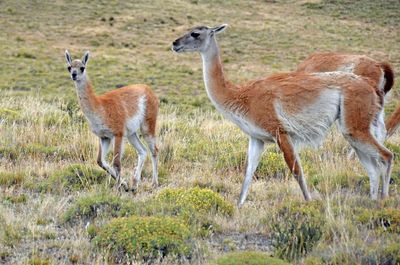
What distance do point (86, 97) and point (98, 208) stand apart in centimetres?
235

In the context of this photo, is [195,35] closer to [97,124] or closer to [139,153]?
[97,124]

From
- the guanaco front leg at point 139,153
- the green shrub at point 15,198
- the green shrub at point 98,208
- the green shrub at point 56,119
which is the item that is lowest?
the green shrub at point 56,119

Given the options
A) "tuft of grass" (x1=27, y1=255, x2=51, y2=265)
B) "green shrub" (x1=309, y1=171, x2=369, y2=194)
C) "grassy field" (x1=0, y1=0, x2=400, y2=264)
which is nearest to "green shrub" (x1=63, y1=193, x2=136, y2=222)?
"grassy field" (x1=0, y1=0, x2=400, y2=264)

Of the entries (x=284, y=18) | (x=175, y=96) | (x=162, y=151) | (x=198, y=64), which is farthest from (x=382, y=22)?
(x=162, y=151)

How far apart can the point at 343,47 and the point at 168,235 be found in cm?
3672

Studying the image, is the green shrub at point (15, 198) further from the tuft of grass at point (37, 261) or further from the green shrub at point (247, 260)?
the green shrub at point (247, 260)

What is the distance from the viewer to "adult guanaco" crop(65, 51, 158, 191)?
29.8 feet

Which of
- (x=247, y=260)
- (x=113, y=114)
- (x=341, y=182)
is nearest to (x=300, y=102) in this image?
(x=341, y=182)

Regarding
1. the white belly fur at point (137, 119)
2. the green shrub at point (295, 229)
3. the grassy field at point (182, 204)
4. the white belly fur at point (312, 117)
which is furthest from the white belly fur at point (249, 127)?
the white belly fur at point (137, 119)

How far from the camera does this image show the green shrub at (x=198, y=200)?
7.37 metres

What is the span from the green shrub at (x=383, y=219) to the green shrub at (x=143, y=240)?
1857 mm

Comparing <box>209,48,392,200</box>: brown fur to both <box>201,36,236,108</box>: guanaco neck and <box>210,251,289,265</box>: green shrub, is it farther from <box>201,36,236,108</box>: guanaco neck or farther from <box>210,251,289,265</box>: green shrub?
<box>210,251,289,265</box>: green shrub

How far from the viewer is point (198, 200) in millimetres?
7480

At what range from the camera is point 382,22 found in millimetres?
48438
